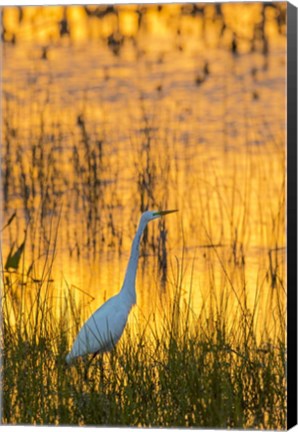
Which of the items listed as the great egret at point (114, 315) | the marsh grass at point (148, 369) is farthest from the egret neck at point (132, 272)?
the marsh grass at point (148, 369)

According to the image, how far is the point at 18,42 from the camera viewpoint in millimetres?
7914

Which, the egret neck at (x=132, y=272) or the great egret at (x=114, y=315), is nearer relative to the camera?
the great egret at (x=114, y=315)

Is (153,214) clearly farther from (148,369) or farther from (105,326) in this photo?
(148,369)

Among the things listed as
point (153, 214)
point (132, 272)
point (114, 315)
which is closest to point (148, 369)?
point (114, 315)

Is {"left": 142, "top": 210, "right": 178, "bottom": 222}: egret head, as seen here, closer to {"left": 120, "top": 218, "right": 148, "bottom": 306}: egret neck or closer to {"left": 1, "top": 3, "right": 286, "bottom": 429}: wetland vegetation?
{"left": 120, "top": 218, "right": 148, "bottom": 306}: egret neck

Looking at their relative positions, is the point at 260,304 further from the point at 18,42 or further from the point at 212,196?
the point at 18,42

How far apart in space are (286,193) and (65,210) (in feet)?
4.16

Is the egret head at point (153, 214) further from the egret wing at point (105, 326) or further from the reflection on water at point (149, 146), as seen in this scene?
the egret wing at point (105, 326)

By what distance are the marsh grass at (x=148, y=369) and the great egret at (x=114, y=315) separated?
57 millimetres

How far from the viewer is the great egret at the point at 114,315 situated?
313 inches

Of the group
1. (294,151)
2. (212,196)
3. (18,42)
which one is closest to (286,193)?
(294,151)

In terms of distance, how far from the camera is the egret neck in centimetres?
809

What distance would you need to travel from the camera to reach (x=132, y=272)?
8.13 meters

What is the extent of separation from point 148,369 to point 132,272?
561 millimetres
